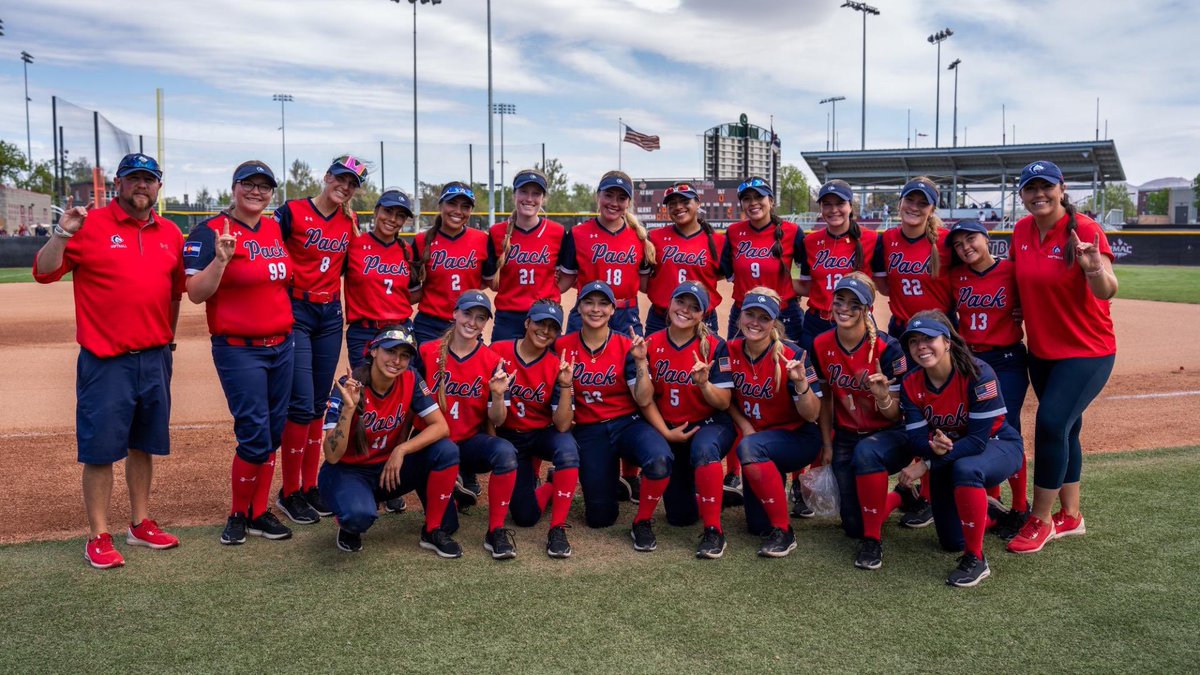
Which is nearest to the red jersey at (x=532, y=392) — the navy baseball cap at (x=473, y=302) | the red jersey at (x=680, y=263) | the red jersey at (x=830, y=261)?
the navy baseball cap at (x=473, y=302)

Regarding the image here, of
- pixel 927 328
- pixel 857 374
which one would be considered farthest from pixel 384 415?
pixel 927 328

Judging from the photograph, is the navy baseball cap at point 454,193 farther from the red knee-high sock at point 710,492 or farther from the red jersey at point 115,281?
the red knee-high sock at point 710,492

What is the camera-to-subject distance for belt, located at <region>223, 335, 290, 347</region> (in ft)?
14.4

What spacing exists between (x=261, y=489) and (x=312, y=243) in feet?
4.45

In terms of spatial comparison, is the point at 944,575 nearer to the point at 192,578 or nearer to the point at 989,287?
the point at 989,287

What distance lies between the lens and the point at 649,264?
18.5 ft

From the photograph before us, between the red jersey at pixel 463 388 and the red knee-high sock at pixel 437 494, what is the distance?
12.5 inches

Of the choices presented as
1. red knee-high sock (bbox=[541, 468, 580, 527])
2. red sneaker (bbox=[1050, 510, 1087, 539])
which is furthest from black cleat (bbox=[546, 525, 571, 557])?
red sneaker (bbox=[1050, 510, 1087, 539])

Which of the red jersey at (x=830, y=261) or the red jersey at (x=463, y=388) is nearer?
the red jersey at (x=463, y=388)

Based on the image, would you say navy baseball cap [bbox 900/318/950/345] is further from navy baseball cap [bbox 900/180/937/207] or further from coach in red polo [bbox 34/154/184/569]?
coach in red polo [bbox 34/154/184/569]

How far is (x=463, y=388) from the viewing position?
4.68m

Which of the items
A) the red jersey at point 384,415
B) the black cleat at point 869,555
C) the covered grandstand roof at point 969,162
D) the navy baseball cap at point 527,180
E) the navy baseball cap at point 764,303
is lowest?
the black cleat at point 869,555

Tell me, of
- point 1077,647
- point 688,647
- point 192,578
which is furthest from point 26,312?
point 1077,647

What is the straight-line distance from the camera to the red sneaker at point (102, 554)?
4051mm
